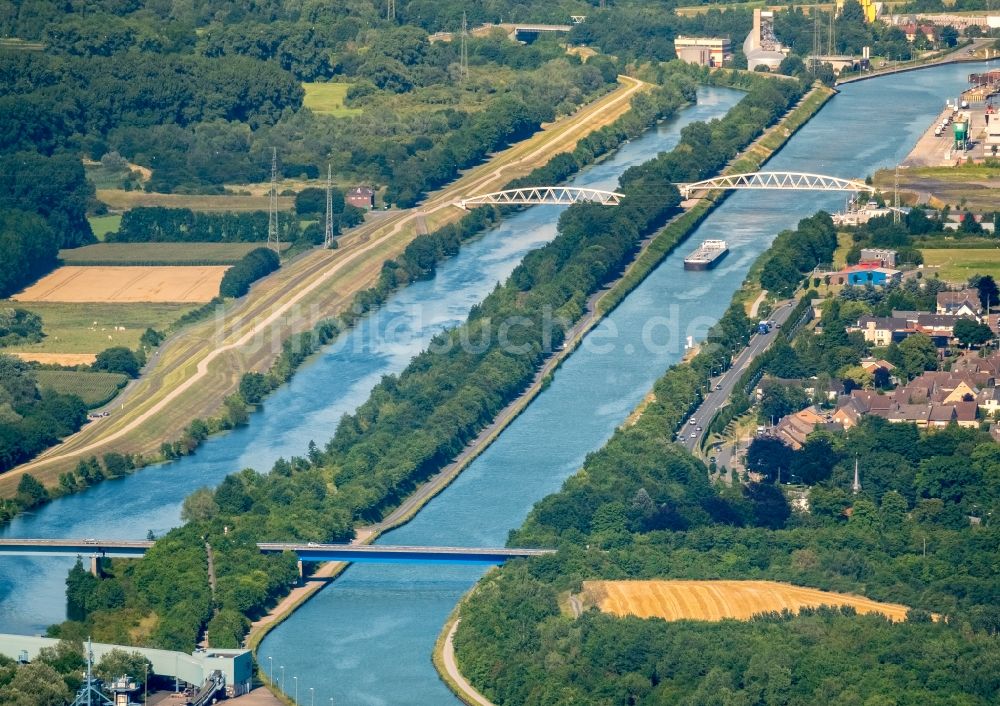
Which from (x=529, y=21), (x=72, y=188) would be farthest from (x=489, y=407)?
(x=529, y=21)

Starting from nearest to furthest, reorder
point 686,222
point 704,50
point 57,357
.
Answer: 1. point 57,357
2. point 686,222
3. point 704,50

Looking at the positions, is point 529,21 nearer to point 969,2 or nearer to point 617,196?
point 969,2

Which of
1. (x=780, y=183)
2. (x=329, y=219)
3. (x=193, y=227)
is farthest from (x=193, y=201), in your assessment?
(x=780, y=183)

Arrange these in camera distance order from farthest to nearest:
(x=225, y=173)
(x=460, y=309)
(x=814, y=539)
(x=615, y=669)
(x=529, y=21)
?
(x=529, y=21) → (x=225, y=173) → (x=460, y=309) → (x=814, y=539) → (x=615, y=669)

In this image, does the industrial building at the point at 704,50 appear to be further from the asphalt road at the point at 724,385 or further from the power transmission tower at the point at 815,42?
the asphalt road at the point at 724,385

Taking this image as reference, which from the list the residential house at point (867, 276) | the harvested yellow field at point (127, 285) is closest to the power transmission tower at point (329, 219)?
the harvested yellow field at point (127, 285)

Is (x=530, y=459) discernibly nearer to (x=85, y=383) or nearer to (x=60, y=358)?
(x=85, y=383)

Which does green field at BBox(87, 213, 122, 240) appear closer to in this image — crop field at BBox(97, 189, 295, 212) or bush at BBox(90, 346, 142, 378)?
crop field at BBox(97, 189, 295, 212)
